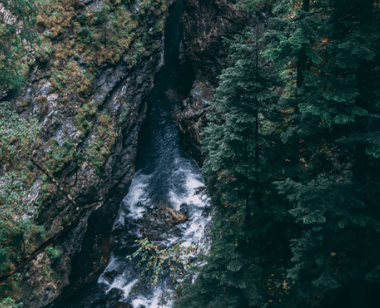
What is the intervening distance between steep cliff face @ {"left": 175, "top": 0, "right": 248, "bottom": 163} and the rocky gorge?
Answer: 68 millimetres

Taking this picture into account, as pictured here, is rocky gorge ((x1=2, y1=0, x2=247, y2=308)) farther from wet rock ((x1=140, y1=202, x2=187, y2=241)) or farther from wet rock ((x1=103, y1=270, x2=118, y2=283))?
wet rock ((x1=103, y1=270, x2=118, y2=283))

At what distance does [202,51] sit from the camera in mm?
19188

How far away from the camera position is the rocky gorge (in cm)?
1074

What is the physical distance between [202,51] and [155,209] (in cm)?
1131

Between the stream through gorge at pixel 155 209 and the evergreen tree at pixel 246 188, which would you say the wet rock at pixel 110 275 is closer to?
the stream through gorge at pixel 155 209

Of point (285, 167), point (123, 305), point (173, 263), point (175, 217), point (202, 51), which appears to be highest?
point (202, 51)

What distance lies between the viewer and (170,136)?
20.1m

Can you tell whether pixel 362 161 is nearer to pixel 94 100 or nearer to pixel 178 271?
pixel 178 271

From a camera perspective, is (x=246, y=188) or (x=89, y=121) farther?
(x=89, y=121)

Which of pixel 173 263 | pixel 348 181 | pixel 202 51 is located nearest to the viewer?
pixel 348 181

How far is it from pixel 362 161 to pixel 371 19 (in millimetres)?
3281

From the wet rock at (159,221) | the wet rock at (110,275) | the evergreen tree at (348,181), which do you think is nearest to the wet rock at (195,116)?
the wet rock at (159,221)

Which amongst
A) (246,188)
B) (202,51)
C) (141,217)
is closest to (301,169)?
(246,188)

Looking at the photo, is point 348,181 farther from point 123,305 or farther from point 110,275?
point 110,275
